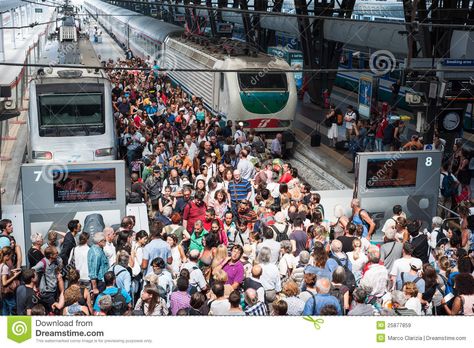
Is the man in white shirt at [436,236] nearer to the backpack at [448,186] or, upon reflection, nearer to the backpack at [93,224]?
the backpack at [448,186]

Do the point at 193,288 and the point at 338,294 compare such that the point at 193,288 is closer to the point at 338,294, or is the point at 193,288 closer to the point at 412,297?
the point at 338,294

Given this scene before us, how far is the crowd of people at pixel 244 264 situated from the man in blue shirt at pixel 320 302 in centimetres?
1

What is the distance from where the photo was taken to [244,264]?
877 centimetres

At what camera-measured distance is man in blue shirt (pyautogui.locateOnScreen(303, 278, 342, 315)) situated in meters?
7.29

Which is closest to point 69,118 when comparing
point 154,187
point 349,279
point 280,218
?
point 154,187

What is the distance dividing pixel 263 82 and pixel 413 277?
13.6 meters

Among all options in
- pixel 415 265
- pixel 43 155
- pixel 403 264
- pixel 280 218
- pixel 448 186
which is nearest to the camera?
pixel 415 265

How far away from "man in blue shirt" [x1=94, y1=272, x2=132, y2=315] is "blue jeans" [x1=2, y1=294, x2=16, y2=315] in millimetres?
1131

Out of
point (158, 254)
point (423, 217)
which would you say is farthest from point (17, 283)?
point (423, 217)

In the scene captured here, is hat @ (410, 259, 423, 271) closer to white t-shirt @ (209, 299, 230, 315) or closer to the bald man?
the bald man

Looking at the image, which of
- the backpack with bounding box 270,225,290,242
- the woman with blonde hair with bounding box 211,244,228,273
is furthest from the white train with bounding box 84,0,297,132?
the woman with blonde hair with bounding box 211,244,228,273

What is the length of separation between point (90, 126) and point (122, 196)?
5.63 meters
